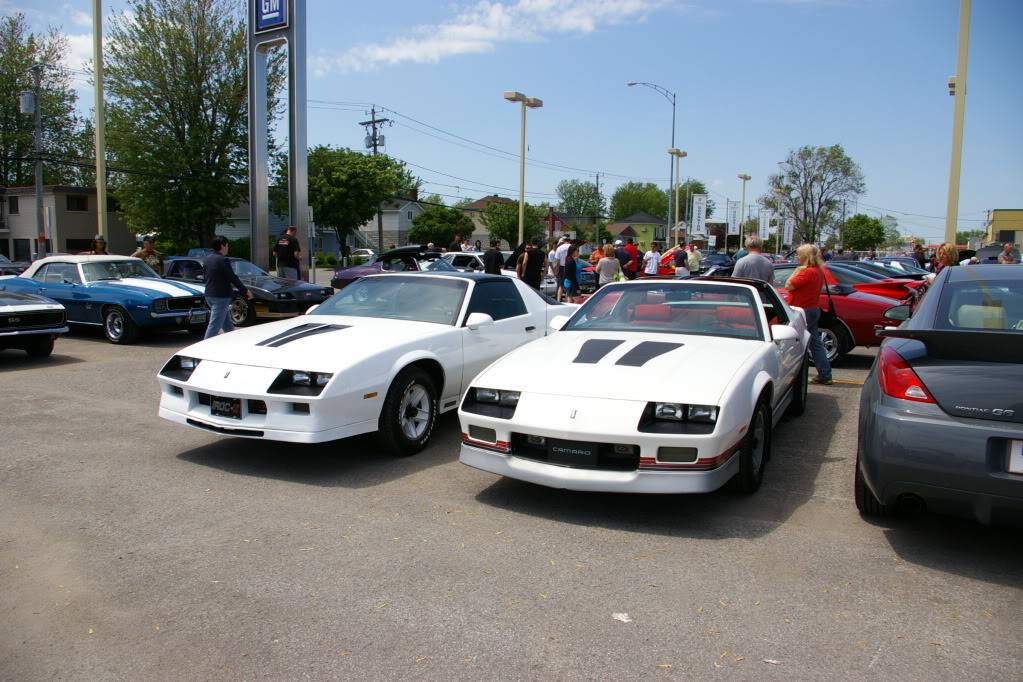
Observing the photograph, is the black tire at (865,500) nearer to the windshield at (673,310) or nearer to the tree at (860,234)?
the windshield at (673,310)

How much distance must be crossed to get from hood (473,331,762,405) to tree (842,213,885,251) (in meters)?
90.6

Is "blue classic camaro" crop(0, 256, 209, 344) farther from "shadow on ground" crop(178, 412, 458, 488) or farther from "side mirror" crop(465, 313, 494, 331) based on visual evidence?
"side mirror" crop(465, 313, 494, 331)

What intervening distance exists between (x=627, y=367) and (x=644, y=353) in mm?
324

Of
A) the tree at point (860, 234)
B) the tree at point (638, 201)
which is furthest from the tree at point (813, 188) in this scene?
the tree at point (638, 201)

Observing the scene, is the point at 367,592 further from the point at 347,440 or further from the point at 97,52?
the point at 97,52

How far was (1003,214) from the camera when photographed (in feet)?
244

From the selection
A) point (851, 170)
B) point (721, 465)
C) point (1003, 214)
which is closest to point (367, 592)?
point (721, 465)

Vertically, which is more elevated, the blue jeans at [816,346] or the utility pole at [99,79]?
the utility pole at [99,79]

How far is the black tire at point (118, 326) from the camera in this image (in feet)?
39.5

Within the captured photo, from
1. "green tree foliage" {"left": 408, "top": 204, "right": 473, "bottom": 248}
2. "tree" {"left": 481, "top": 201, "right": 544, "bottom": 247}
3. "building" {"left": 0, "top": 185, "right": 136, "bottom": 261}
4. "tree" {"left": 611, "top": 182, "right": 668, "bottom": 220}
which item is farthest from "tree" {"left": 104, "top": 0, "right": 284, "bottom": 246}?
"tree" {"left": 611, "top": 182, "right": 668, "bottom": 220}

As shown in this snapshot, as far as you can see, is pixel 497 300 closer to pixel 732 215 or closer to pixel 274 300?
pixel 274 300

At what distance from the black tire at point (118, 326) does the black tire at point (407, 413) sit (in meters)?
7.84

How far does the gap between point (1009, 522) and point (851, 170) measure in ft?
234

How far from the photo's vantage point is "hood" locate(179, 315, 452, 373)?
5453 millimetres
